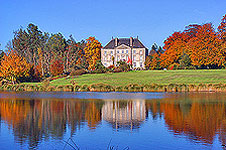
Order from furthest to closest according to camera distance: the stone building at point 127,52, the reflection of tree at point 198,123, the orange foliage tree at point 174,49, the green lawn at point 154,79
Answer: the stone building at point 127,52 → the orange foliage tree at point 174,49 → the green lawn at point 154,79 → the reflection of tree at point 198,123

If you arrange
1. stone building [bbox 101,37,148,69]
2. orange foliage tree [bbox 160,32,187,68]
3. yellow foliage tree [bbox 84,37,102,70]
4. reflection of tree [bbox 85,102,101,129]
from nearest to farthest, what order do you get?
reflection of tree [bbox 85,102,101,129] → orange foliage tree [bbox 160,32,187,68] → yellow foliage tree [bbox 84,37,102,70] → stone building [bbox 101,37,148,69]

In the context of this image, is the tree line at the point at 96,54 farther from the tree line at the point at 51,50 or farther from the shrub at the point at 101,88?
the shrub at the point at 101,88

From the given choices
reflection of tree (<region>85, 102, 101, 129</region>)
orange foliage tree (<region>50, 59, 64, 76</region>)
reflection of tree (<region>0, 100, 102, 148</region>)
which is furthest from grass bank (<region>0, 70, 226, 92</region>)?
reflection of tree (<region>0, 100, 102, 148</region>)

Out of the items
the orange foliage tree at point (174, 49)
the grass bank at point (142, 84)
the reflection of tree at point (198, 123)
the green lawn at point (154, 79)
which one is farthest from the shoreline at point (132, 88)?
the orange foliage tree at point (174, 49)

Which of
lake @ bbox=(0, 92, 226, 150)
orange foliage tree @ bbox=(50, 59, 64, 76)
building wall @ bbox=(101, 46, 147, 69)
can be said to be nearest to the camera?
lake @ bbox=(0, 92, 226, 150)

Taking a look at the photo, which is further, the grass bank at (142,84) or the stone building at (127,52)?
the stone building at (127,52)

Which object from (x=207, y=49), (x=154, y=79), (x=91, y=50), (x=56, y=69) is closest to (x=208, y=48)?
(x=207, y=49)

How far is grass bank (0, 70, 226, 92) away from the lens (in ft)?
136

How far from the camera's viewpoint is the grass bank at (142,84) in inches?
1626

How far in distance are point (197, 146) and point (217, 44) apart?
51.3 metres

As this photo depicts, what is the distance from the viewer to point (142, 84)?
152 feet

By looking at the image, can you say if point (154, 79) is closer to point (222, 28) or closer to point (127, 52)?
point (222, 28)

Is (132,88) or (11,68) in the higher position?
(11,68)

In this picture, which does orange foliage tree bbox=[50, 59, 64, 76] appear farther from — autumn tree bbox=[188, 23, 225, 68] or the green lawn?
autumn tree bbox=[188, 23, 225, 68]
